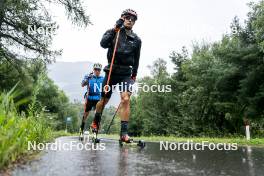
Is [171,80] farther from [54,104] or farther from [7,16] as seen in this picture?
[7,16]

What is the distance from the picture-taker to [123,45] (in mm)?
6820

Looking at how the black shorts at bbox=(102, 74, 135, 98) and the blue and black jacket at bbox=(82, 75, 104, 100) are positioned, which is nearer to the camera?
the black shorts at bbox=(102, 74, 135, 98)

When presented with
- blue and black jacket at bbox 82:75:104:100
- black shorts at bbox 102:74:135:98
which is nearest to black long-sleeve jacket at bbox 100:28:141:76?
black shorts at bbox 102:74:135:98

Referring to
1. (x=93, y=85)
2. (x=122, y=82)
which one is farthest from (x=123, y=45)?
(x=93, y=85)

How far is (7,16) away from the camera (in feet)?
57.1

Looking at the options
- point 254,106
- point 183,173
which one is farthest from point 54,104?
point 183,173

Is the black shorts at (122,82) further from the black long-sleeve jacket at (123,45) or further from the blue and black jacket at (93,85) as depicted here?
the blue and black jacket at (93,85)

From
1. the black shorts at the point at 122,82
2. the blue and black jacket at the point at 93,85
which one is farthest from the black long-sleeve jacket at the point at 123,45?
the blue and black jacket at the point at 93,85

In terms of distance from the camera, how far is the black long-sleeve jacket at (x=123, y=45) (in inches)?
266

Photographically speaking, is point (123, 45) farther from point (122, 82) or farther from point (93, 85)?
point (93, 85)

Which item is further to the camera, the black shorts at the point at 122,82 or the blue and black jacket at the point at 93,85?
the blue and black jacket at the point at 93,85

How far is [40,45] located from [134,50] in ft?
43.5

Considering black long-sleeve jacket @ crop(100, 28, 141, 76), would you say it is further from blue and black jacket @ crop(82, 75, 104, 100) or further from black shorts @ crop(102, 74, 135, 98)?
blue and black jacket @ crop(82, 75, 104, 100)

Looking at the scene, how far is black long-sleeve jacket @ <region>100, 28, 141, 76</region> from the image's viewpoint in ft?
22.2
